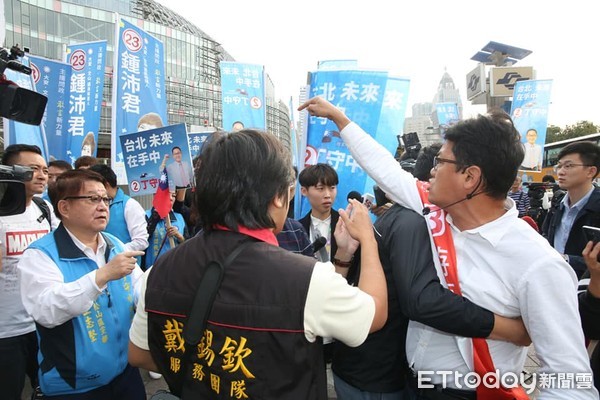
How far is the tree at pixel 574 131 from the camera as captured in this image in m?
37.8

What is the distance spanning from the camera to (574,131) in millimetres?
39188

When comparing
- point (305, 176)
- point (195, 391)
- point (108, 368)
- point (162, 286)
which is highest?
point (305, 176)

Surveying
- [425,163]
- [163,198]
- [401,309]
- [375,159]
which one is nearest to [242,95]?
[163,198]

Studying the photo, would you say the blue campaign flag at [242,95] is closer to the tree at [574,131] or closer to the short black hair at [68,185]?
the short black hair at [68,185]

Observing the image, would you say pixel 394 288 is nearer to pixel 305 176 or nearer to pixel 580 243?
pixel 305 176

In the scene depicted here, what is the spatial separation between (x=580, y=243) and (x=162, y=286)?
3.92 metres

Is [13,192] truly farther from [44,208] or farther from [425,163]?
[425,163]

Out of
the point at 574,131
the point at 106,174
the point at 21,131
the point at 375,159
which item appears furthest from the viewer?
the point at 574,131

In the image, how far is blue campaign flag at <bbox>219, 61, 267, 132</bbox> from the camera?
866 cm

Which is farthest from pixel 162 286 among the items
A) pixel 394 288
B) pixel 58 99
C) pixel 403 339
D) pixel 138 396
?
pixel 58 99

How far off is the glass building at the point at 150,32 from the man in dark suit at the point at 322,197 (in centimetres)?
2491

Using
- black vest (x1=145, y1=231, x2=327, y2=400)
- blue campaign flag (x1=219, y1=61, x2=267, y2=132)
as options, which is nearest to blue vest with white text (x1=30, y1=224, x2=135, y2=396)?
black vest (x1=145, y1=231, x2=327, y2=400)

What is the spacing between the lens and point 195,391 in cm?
115

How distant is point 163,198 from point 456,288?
318 cm
